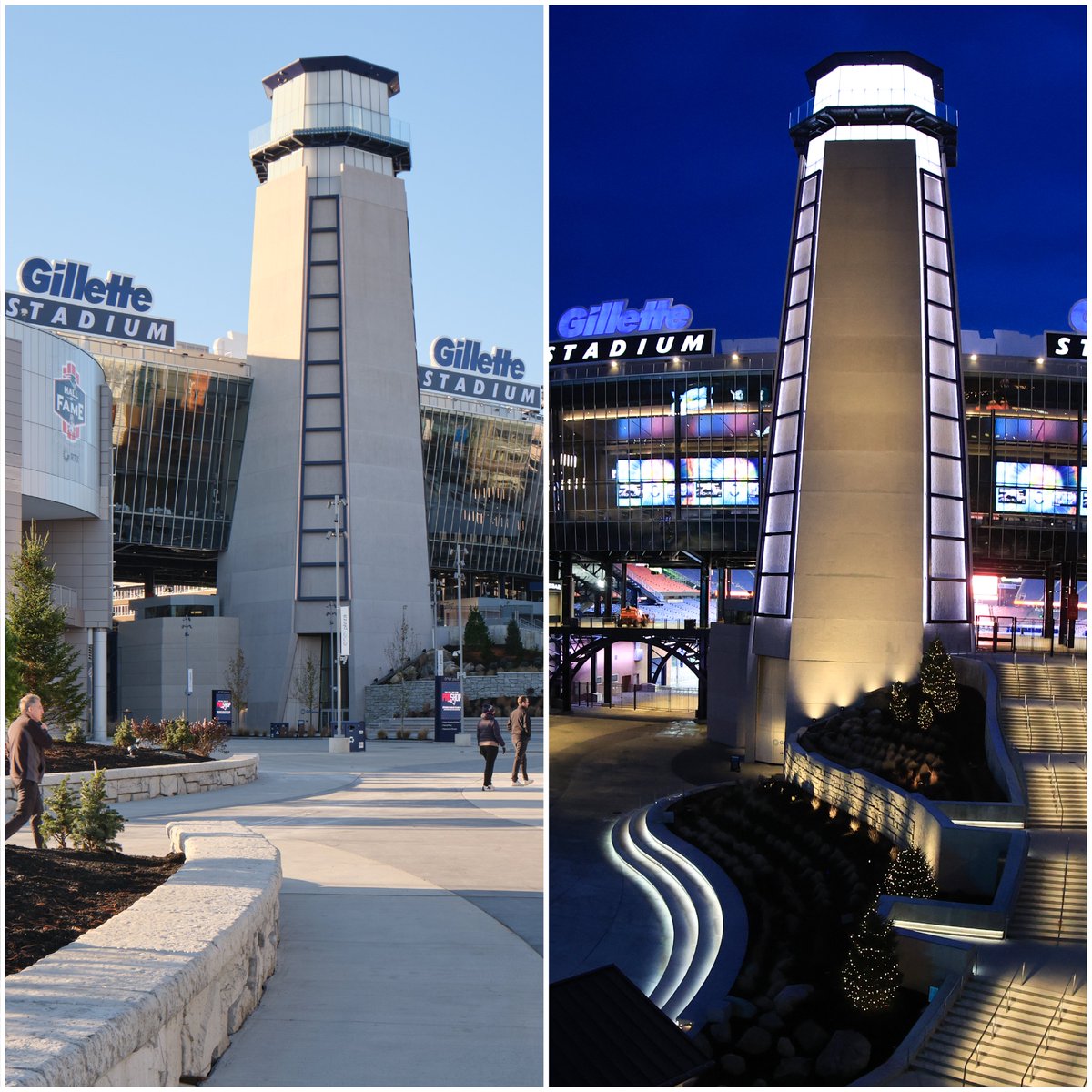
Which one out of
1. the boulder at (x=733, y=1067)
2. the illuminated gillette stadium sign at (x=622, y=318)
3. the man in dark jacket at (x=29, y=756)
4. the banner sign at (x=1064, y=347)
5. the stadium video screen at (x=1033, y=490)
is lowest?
the boulder at (x=733, y=1067)

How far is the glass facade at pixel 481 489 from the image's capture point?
73.6m

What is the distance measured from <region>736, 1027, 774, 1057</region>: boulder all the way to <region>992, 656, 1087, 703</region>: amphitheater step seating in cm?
1603

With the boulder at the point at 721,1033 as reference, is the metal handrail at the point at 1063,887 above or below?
above

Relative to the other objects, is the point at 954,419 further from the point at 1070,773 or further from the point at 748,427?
the point at 748,427

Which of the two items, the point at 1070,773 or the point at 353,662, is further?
the point at 353,662

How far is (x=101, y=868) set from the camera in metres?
9.77

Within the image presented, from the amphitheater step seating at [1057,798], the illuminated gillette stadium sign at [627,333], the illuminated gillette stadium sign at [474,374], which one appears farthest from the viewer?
the illuminated gillette stadium sign at [474,374]

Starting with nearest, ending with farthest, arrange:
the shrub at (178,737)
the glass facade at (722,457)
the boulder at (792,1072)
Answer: the boulder at (792,1072) < the shrub at (178,737) < the glass facade at (722,457)

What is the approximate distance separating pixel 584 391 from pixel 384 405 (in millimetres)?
12325

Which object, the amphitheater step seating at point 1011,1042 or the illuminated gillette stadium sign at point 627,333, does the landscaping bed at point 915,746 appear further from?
the illuminated gillette stadium sign at point 627,333

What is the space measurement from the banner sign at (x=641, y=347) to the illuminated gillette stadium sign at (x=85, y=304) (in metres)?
23.7

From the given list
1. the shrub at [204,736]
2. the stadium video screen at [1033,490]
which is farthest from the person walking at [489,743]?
the stadium video screen at [1033,490]

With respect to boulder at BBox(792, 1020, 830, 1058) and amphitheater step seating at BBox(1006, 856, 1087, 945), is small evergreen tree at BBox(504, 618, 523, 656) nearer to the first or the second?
amphitheater step seating at BBox(1006, 856, 1087, 945)

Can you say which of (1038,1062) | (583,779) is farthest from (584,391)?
(1038,1062)
